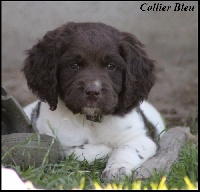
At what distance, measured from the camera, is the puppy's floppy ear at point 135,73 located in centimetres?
597

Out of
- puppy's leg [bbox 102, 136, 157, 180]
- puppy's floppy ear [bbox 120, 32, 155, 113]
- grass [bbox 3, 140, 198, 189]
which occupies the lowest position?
puppy's leg [bbox 102, 136, 157, 180]

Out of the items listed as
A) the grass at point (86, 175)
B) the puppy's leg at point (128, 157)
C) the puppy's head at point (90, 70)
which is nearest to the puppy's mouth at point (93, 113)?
the puppy's head at point (90, 70)

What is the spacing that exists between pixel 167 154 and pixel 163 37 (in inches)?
225

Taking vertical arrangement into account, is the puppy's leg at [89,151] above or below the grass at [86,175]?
below

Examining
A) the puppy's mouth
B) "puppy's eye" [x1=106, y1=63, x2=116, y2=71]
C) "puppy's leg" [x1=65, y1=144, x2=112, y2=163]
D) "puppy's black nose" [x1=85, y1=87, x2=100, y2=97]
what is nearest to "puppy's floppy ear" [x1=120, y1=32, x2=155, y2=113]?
"puppy's eye" [x1=106, y1=63, x2=116, y2=71]

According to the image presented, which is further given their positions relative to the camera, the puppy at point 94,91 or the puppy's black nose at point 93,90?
the puppy at point 94,91

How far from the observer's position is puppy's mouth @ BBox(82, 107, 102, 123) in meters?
5.75

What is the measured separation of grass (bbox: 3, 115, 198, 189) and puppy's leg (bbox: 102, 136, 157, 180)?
0.12 meters

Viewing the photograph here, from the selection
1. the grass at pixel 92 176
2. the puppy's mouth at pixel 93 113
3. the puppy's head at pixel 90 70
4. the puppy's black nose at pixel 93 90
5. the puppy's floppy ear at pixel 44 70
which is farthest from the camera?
the puppy's floppy ear at pixel 44 70

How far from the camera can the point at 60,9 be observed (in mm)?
11070

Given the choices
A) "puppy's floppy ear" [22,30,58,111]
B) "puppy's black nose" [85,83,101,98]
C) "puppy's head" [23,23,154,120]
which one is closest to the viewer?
"puppy's black nose" [85,83,101,98]

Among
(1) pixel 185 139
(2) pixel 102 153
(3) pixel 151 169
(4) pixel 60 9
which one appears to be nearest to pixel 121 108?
(2) pixel 102 153

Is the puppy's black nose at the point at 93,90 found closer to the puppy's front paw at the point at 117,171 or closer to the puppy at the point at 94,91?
the puppy at the point at 94,91

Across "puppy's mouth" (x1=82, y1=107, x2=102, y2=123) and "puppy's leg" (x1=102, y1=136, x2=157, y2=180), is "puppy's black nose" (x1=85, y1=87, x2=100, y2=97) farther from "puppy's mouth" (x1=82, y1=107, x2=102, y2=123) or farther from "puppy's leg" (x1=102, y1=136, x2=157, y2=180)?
"puppy's leg" (x1=102, y1=136, x2=157, y2=180)
